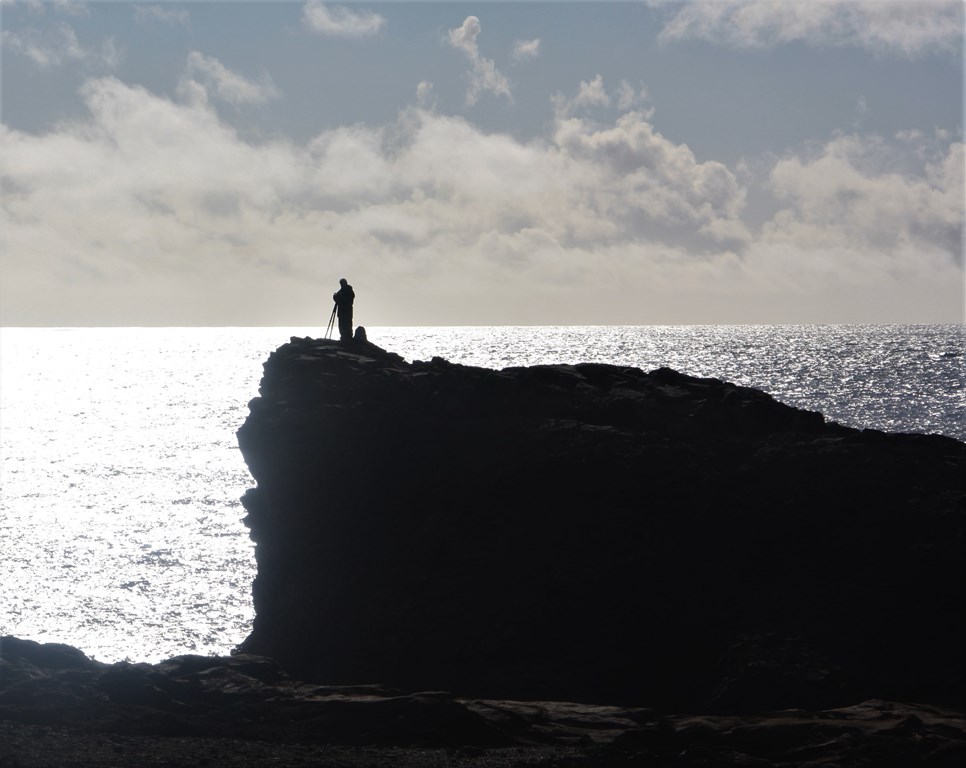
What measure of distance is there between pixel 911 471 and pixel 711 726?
8261 mm

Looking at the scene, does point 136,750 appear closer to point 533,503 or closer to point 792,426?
point 533,503

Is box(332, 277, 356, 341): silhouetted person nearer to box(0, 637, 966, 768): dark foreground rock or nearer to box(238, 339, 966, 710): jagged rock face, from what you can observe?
box(238, 339, 966, 710): jagged rock face

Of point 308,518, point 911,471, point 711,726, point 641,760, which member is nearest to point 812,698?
point 711,726

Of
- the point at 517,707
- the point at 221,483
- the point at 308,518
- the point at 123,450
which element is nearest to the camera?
the point at 517,707

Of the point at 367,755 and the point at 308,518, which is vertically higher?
the point at 308,518

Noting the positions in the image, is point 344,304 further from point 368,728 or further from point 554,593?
point 368,728

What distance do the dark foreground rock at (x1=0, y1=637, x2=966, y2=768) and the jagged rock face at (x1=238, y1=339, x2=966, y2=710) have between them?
A: 226 centimetres

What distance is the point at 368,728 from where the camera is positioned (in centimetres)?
1755

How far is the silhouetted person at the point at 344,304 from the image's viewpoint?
30453mm

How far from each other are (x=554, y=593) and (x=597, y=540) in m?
1.42

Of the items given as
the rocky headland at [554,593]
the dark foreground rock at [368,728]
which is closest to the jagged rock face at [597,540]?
the rocky headland at [554,593]

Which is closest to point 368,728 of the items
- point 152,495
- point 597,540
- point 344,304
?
point 597,540

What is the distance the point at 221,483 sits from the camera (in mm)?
96250

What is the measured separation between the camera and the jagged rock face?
62.5ft
